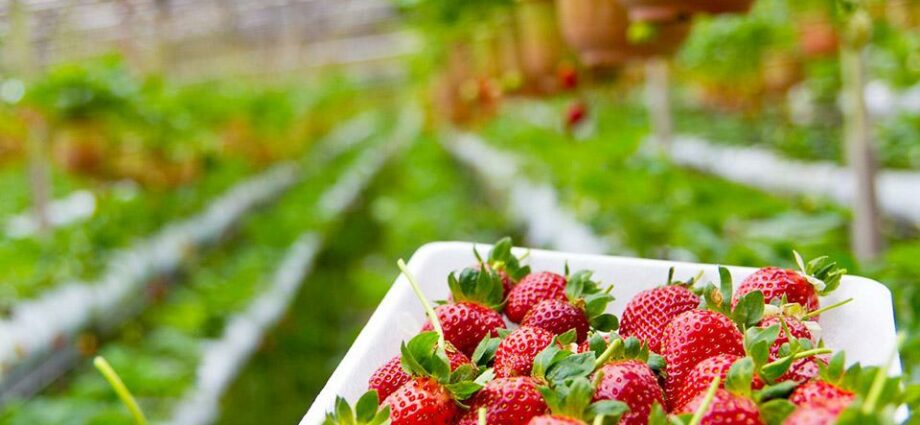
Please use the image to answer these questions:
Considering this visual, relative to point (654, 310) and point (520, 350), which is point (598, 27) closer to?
point (654, 310)

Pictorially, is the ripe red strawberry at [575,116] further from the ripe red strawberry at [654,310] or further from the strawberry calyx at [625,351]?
the strawberry calyx at [625,351]

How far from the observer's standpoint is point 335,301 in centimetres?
641

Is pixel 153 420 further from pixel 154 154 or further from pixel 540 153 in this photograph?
pixel 540 153

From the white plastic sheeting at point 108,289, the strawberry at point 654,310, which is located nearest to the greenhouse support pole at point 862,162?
the strawberry at point 654,310

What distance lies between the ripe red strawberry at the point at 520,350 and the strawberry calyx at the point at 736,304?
17 centimetres

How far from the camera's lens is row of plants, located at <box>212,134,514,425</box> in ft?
14.6

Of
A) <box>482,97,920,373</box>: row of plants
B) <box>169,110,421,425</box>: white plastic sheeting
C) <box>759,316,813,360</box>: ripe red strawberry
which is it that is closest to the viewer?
<box>759,316,813,360</box>: ripe red strawberry

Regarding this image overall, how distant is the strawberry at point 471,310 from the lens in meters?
0.94

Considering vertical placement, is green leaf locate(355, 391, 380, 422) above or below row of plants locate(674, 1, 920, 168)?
above

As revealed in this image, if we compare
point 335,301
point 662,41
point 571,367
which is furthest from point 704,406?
point 335,301

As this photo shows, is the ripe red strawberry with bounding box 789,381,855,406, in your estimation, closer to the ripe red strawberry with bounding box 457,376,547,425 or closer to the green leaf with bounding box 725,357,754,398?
the green leaf with bounding box 725,357,754,398

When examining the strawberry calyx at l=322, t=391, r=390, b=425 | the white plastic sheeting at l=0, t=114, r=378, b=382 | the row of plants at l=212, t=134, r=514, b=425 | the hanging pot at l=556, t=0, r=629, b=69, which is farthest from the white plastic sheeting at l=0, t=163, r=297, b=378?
the strawberry calyx at l=322, t=391, r=390, b=425

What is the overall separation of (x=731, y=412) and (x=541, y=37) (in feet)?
7.88

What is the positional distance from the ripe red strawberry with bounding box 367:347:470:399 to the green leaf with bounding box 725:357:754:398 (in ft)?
0.86
